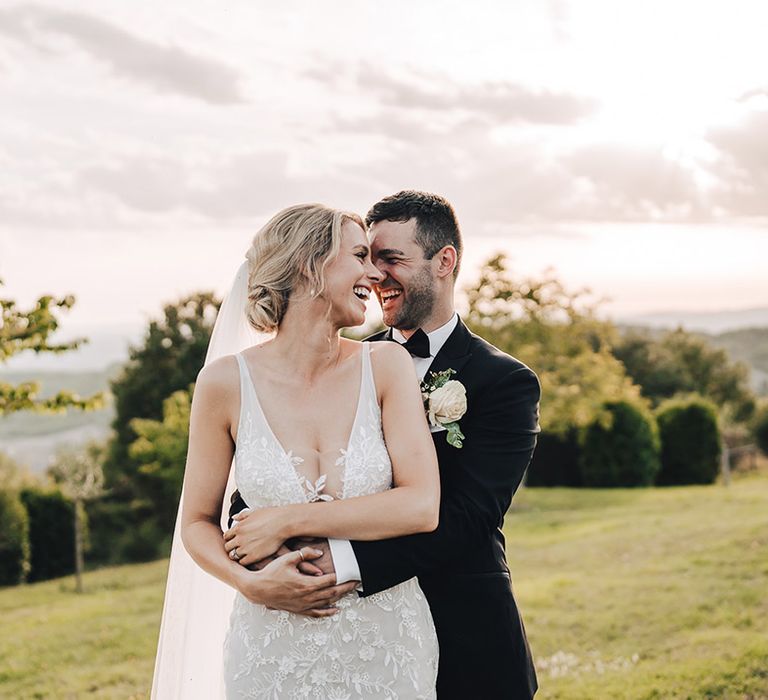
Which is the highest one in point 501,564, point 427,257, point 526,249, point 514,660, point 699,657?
point 526,249

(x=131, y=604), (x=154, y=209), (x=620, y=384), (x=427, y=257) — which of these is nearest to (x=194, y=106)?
(x=131, y=604)

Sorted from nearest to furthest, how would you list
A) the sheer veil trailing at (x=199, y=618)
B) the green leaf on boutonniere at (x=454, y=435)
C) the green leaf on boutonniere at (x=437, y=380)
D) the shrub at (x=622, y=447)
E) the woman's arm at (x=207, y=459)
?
the woman's arm at (x=207, y=459)
the green leaf on boutonniere at (x=454, y=435)
the green leaf on boutonniere at (x=437, y=380)
the sheer veil trailing at (x=199, y=618)
the shrub at (x=622, y=447)

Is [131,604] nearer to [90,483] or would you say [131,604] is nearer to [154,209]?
[90,483]

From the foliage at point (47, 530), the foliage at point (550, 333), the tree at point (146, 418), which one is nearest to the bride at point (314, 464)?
the foliage at point (47, 530)

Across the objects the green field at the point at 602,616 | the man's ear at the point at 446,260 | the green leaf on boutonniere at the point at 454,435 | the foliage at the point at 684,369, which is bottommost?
the green field at the point at 602,616

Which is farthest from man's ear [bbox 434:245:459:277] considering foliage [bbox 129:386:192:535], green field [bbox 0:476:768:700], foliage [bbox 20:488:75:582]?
foliage [bbox 20:488:75:582]

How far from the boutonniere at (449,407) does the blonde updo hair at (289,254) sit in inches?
21.2

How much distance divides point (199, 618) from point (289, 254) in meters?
1.60

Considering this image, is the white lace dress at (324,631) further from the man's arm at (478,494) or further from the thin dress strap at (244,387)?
the man's arm at (478,494)

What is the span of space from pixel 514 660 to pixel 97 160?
2528 centimetres

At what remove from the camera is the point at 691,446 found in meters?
29.9

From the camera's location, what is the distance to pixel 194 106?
15.1m

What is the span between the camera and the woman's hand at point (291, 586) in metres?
2.77

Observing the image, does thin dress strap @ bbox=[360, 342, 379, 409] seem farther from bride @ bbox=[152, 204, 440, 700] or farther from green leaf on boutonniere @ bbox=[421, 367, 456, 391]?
green leaf on boutonniere @ bbox=[421, 367, 456, 391]
